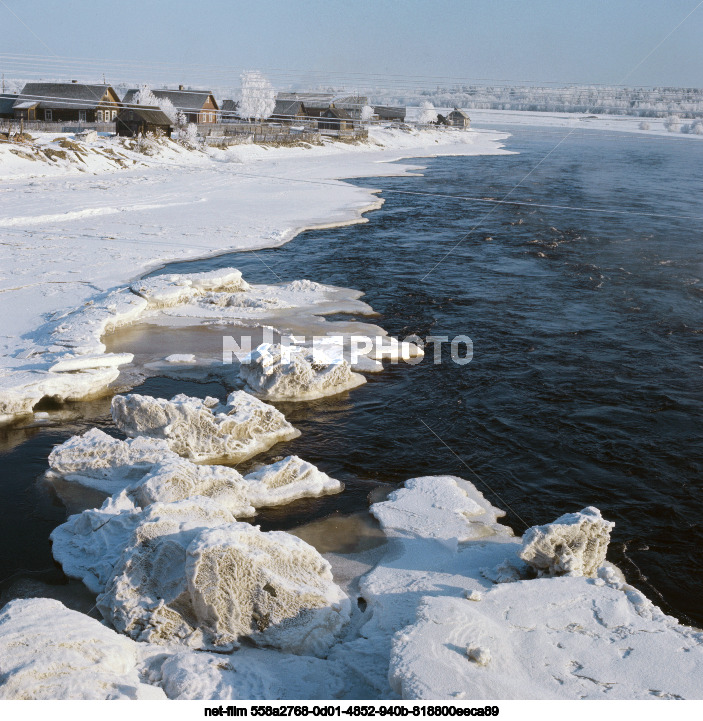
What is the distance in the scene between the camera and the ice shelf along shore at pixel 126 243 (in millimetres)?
11016

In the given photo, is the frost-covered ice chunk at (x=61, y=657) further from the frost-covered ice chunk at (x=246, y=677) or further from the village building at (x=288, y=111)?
the village building at (x=288, y=111)

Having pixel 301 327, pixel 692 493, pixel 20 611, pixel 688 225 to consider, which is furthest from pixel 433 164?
pixel 20 611

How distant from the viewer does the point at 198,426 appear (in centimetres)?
873

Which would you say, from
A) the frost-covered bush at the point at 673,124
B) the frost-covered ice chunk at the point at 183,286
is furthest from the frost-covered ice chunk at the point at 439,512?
the frost-covered bush at the point at 673,124

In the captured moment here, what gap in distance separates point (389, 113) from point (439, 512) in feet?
245

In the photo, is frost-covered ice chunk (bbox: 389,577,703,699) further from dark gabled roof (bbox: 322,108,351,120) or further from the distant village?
dark gabled roof (bbox: 322,108,351,120)

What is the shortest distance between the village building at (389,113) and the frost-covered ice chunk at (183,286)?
6479cm

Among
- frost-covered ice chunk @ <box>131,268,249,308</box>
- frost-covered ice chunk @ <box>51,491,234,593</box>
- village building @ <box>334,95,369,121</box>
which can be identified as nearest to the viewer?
frost-covered ice chunk @ <box>51,491,234,593</box>

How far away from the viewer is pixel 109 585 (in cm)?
592

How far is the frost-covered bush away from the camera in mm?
98387

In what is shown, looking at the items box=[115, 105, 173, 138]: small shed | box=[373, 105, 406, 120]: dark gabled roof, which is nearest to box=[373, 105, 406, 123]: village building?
box=[373, 105, 406, 120]: dark gabled roof

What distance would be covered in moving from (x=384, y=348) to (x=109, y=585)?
22.9ft

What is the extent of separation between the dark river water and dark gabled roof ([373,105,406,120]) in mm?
56662
